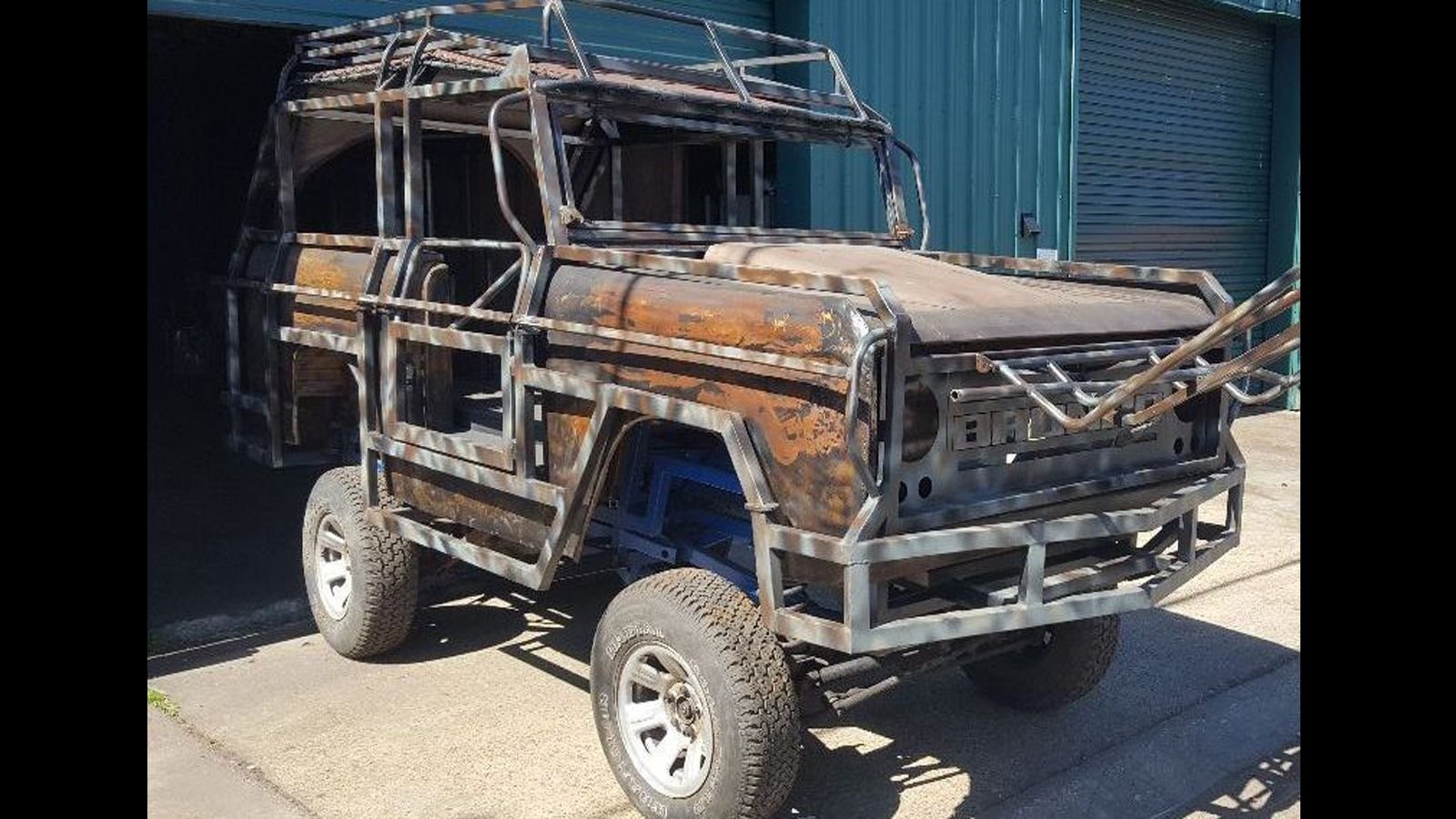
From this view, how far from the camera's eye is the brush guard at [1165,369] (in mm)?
3236

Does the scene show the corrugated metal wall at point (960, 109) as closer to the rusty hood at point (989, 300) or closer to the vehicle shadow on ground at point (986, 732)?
the rusty hood at point (989, 300)

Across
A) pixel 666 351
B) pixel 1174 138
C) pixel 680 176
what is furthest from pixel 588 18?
pixel 1174 138

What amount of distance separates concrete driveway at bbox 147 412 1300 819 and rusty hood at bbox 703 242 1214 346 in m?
1.26

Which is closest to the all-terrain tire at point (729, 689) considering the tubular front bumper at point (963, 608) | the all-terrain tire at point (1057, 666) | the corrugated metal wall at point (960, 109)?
the tubular front bumper at point (963, 608)

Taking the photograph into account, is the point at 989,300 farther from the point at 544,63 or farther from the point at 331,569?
the point at 331,569

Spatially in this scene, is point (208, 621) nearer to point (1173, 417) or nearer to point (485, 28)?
point (485, 28)

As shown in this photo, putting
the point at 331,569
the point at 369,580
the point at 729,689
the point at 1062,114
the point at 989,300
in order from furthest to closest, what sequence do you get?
the point at 1062,114 < the point at 331,569 < the point at 369,580 < the point at 989,300 < the point at 729,689

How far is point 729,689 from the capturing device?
145 inches

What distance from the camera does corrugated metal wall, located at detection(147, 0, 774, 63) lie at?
22.0 feet

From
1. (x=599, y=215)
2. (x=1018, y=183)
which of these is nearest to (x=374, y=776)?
(x=599, y=215)

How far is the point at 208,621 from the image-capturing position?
6246 millimetres

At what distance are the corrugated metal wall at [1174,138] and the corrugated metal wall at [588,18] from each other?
386 cm

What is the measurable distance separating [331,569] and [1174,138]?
35.4 ft

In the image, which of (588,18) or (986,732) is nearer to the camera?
(986,732)
